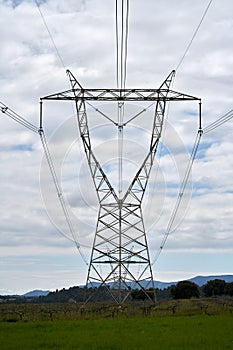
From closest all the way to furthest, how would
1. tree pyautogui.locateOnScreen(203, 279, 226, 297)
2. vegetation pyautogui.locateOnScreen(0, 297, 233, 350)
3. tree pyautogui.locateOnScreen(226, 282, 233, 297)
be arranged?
vegetation pyautogui.locateOnScreen(0, 297, 233, 350)
tree pyautogui.locateOnScreen(226, 282, 233, 297)
tree pyautogui.locateOnScreen(203, 279, 226, 297)

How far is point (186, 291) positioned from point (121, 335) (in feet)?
285

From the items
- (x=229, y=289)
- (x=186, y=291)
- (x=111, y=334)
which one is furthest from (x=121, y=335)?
(x=229, y=289)

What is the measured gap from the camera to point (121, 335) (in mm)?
34125

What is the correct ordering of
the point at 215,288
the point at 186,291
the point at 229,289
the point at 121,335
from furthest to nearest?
1. the point at 215,288
2. the point at 229,289
3. the point at 186,291
4. the point at 121,335

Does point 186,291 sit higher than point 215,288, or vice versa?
point 215,288

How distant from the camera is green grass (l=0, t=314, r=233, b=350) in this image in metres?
29.0

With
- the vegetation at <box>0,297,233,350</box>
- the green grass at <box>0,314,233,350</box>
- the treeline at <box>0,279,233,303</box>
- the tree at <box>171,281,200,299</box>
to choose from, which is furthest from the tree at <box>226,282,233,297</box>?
the green grass at <box>0,314,233,350</box>

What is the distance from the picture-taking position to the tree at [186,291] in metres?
118

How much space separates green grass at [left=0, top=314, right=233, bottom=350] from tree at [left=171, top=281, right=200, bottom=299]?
244 feet

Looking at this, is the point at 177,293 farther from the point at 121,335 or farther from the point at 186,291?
the point at 121,335

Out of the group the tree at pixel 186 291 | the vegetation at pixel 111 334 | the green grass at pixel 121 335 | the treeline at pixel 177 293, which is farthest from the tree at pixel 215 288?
the green grass at pixel 121 335

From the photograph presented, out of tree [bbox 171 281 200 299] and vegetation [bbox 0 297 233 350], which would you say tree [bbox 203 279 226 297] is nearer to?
tree [bbox 171 281 200 299]

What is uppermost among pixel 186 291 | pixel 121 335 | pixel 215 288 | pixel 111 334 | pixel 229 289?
pixel 215 288

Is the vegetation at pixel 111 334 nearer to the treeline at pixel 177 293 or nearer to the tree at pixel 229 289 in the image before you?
the treeline at pixel 177 293
